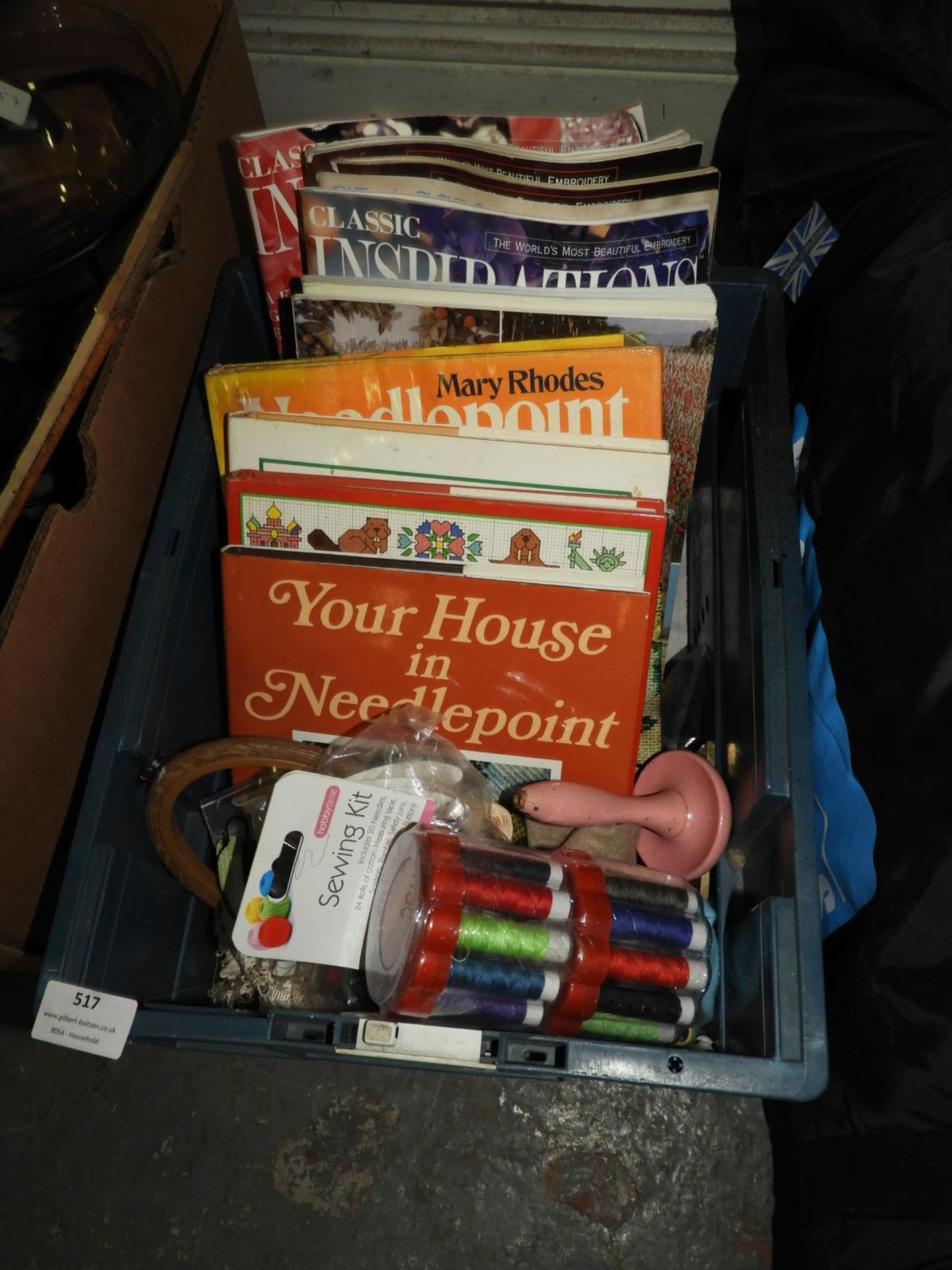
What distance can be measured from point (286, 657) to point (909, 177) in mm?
760

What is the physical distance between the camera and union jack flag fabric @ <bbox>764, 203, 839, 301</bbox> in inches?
40.3

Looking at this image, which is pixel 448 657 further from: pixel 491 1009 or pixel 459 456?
pixel 491 1009

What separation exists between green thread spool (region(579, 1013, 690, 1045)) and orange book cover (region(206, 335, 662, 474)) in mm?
501

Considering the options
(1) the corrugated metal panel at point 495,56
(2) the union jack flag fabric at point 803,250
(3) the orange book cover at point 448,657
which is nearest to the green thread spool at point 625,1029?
(3) the orange book cover at point 448,657

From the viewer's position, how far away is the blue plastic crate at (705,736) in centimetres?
68

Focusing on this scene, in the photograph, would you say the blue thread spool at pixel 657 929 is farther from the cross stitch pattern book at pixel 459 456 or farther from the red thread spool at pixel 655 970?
the cross stitch pattern book at pixel 459 456

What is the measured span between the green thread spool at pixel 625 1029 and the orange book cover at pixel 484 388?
501mm

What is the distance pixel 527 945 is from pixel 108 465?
59 cm

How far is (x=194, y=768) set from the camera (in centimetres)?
77

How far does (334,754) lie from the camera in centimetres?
84

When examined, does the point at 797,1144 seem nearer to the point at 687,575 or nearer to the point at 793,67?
the point at 687,575

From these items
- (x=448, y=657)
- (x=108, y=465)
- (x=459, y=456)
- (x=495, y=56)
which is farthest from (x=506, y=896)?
(x=495, y=56)

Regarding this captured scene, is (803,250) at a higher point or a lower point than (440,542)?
higher

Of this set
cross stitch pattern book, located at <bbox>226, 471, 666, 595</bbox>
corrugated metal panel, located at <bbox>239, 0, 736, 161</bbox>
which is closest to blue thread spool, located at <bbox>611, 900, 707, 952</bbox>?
cross stitch pattern book, located at <bbox>226, 471, 666, 595</bbox>
